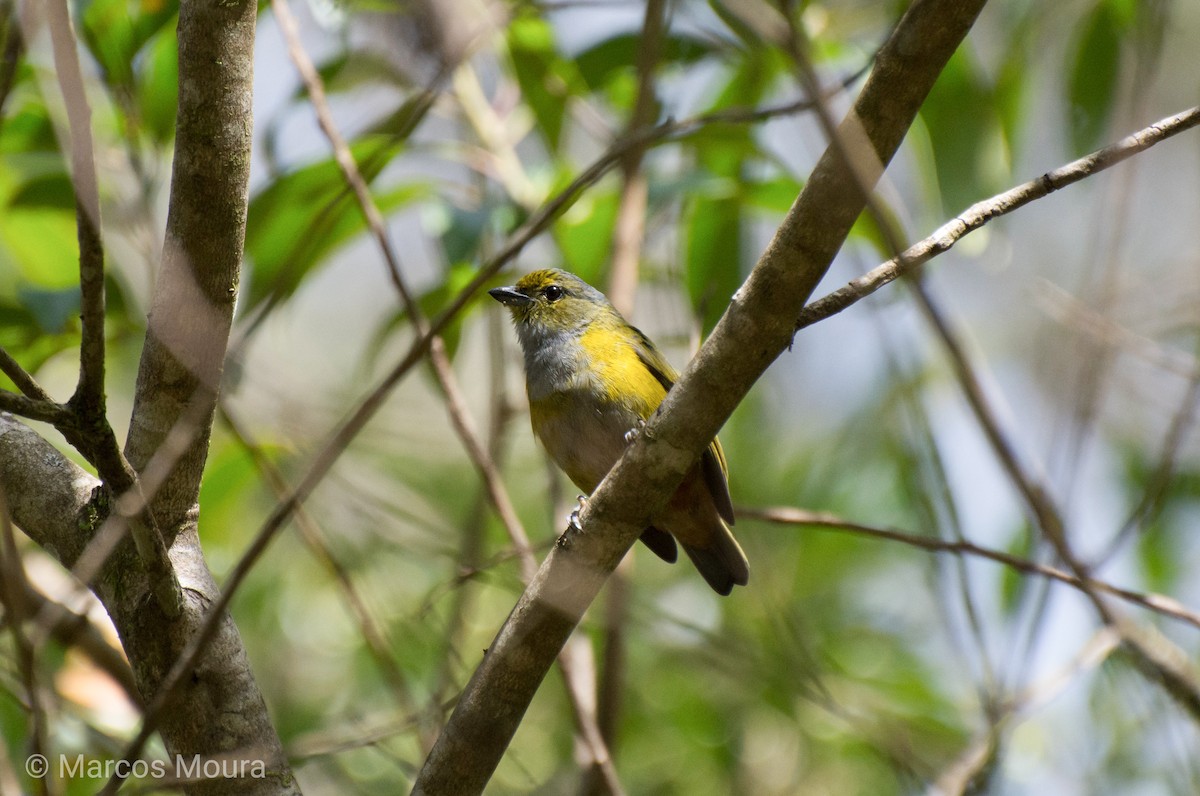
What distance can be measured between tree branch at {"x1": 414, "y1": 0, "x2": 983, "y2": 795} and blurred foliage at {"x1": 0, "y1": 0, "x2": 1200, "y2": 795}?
0.28 m

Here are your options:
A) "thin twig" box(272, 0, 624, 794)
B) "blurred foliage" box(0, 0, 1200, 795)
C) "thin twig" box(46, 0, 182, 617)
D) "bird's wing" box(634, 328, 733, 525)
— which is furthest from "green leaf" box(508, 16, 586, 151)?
"thin twig" box(46, 0, 182, 617)

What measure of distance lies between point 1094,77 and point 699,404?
266 cm

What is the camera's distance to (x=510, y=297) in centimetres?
448

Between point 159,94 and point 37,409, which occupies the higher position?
point 159,94

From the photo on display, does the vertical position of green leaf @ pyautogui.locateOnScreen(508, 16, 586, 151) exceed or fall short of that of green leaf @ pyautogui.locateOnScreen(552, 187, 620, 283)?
it exceeds it

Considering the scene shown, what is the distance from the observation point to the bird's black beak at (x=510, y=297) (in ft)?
14.6

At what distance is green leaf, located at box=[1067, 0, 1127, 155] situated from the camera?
383 cm

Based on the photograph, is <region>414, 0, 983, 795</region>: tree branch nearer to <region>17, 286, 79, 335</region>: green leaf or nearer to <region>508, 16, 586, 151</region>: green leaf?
<region>17, 286, 79, 335</region>: green leaf

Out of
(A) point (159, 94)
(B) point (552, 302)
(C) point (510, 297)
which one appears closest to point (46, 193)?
(A) point (159, 94)

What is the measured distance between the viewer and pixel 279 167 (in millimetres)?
3750

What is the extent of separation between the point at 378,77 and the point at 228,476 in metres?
1.69

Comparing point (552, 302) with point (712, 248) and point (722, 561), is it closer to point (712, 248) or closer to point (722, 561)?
point (712, 248)

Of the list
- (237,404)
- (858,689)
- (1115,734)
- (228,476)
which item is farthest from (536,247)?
(1115,734)

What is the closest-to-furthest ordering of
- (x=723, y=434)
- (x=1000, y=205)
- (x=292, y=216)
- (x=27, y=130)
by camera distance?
(x=1000, y=205)
(x=27, y=130)
(x=292, y=216)
(x=723, y=434)
